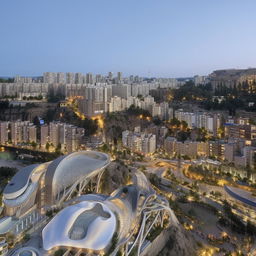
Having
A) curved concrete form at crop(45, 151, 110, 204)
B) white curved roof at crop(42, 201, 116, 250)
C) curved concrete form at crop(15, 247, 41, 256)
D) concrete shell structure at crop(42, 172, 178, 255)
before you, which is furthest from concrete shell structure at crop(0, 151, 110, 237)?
white curved roof at crop(42, 201, 116, 250)

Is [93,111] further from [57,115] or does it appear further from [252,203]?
[252,203]

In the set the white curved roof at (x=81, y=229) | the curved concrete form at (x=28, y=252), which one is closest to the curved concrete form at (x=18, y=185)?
the white curved roof at (x=81, y=229)

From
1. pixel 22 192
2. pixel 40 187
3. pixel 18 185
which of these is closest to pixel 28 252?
pixel 22 192

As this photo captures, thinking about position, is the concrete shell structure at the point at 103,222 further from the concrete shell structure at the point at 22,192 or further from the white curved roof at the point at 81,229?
the concrete shell structure at the point at 22,192

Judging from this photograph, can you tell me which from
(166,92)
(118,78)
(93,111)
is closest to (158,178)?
(93,111)

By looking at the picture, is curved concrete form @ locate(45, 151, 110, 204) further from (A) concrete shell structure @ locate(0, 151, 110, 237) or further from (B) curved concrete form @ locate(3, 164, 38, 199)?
(B) curved concrete form @ locate(3, 164, 38, 199)

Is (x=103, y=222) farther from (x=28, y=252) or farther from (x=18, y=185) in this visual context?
(x=18, y=185)
